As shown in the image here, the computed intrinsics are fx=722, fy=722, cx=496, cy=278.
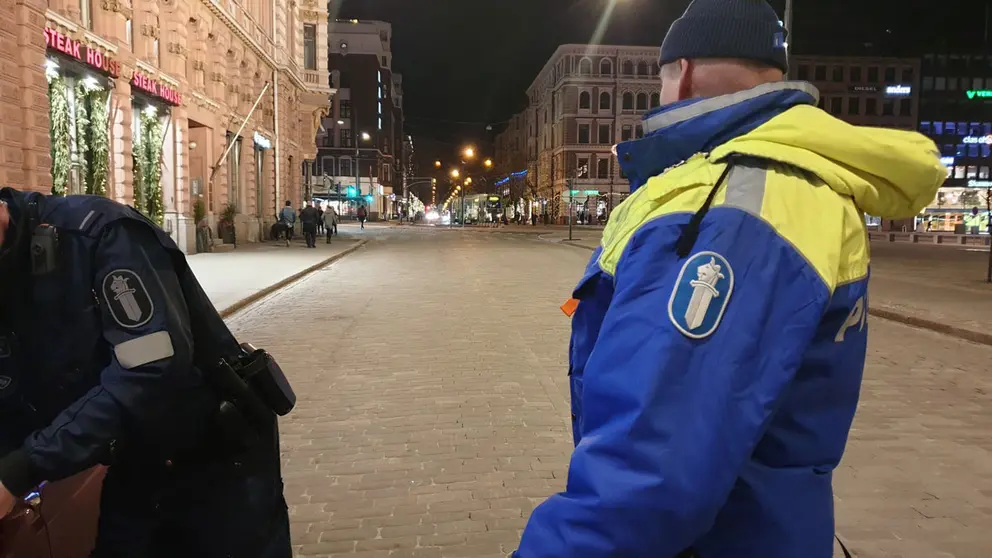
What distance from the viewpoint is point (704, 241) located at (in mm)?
1177

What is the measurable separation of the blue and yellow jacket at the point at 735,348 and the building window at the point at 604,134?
8503 cm

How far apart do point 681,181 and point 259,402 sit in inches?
57.2

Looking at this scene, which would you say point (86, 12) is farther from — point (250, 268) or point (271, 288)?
point (271, 288)

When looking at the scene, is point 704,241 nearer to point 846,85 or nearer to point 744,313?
point 744,313

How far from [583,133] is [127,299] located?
8505cm

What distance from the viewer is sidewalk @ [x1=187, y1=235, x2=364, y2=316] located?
1338 centimetres

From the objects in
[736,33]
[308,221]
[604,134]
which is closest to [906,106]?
[604,134]

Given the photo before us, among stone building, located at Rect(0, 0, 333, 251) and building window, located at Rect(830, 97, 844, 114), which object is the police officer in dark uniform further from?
building window, located at Rect(830, 97, 844, 114)

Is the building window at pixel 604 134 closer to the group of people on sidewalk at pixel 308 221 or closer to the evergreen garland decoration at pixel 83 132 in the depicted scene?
the group of people on sidewalk at pixel 308 221

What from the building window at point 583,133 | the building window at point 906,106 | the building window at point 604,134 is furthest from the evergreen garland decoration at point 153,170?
the building window at point 906,106

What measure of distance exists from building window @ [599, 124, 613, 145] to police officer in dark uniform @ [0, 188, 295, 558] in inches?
3329

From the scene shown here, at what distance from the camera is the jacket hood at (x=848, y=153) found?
1.26 m

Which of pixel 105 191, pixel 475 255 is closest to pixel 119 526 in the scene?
pixel 105 191

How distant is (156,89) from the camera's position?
2103cm
